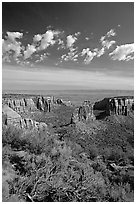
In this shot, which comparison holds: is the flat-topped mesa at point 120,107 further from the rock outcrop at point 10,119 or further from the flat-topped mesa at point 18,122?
the rock outcrop at point 10,119

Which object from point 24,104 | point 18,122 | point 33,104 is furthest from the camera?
point 33,104

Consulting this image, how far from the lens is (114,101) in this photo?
3106 centimetres

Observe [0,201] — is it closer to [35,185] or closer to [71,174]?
[35,185]

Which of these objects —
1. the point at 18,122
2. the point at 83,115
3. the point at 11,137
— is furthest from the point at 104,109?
the point at 11,137

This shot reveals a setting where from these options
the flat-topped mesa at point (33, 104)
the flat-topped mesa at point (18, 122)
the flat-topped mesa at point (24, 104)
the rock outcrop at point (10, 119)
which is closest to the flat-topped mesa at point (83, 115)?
the flat-topped mesa at point (18, 122)

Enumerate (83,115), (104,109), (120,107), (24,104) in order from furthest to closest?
(24,104) → (104,109) → (120,107) → (83,115)

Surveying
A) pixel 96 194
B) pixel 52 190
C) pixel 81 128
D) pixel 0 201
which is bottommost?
pixel 81 128

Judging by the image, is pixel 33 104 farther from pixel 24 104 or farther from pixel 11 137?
pixel 11 137

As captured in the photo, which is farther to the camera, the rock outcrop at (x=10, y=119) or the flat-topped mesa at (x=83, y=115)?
the flat-topped mesa at (x=83, y=115)

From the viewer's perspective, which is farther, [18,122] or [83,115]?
[83,115]

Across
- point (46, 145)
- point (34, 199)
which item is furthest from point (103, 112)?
point (34, 199)

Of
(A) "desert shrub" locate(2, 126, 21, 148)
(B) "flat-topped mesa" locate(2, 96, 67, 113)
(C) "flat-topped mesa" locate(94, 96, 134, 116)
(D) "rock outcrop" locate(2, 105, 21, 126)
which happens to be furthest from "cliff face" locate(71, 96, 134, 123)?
(A) "desert shrub" locate(2, 126, 21, 148)

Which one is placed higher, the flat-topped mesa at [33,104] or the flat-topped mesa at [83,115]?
the flat-topped mesa at [33,104]

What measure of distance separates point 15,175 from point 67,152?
61.4 inches
